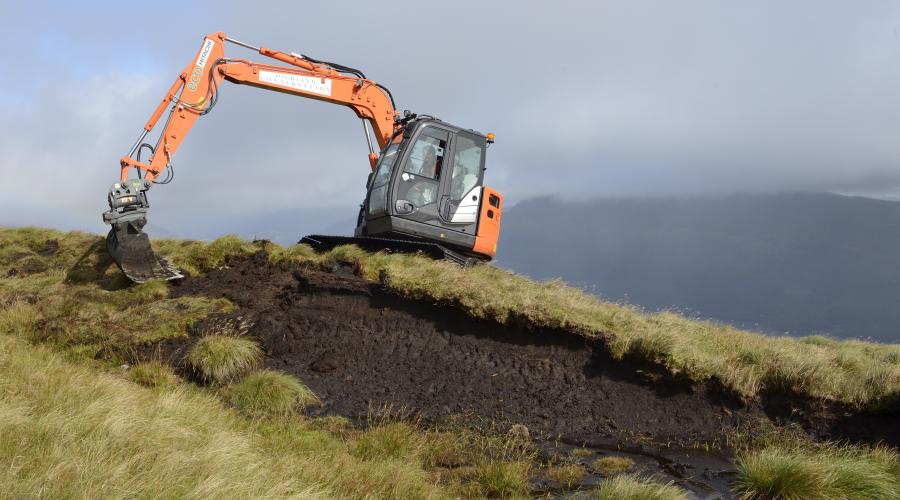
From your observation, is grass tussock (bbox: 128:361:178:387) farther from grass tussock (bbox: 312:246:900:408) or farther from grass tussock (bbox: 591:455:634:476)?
grass tussock (bbox: 591:455:634:476)

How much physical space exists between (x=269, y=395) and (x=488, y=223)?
715 cm

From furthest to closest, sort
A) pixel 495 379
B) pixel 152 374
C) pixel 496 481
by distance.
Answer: pixel 495 379 → pixel 152 374 → pixel 496 481

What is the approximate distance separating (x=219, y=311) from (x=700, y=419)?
739 centimetres

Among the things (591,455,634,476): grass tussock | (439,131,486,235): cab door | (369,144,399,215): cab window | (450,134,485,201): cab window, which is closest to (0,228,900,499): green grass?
(591,455,634,476): grass tussock

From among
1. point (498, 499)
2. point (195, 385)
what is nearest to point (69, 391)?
point (195, 385)

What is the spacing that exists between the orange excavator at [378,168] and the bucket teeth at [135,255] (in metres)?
0.02

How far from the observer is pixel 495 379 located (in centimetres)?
902

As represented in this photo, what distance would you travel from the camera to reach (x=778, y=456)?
20.7ft

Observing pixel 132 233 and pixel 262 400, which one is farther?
pixel 132 233

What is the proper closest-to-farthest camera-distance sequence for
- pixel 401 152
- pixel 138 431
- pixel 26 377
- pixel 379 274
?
pixel 138 431 < pixel 26 377 < pixel 379 274 < pixel 401 152

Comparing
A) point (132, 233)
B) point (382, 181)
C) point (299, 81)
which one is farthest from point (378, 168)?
point (132, 233)

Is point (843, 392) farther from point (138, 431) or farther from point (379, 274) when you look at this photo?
point (138, 431)

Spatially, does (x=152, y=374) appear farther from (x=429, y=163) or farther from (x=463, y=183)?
(x=463, y=183)

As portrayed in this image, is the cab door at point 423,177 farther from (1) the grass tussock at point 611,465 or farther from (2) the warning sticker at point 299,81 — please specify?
(1) the grass tussock at point 611,465
